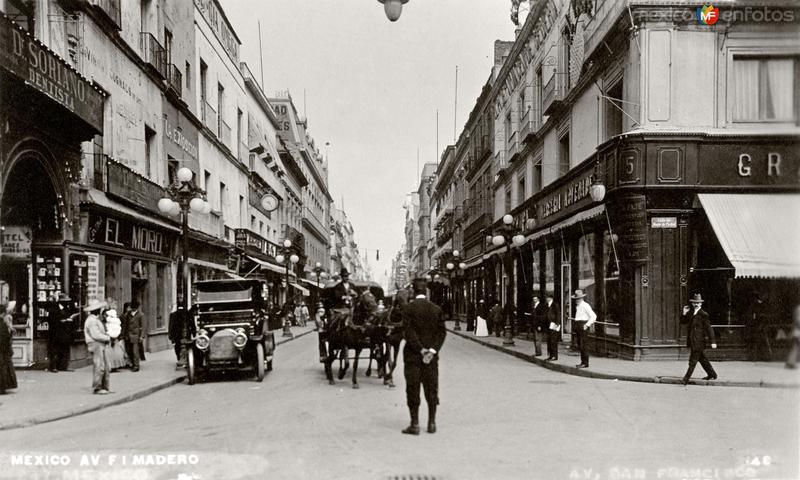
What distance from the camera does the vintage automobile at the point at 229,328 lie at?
14.1m

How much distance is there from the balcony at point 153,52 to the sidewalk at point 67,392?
9.63 metres

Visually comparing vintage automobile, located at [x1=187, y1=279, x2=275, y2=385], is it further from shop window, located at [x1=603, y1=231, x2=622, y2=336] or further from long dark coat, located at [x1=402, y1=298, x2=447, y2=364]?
shop window, located at [x1=603, y1=231, x2=622, y2=336]

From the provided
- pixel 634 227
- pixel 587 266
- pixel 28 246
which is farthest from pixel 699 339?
pixel 28 246

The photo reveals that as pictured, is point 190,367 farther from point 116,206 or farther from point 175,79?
point 175,79

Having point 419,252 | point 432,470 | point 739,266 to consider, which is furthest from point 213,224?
point 419,252

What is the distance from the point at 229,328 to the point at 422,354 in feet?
23.0

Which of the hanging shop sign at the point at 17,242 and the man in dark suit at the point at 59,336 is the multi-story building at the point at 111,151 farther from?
the man in dark suit at the point at 59,336

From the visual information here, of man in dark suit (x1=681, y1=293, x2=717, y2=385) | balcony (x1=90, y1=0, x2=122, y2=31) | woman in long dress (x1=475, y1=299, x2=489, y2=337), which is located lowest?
woman in long dress (x1=475, y1=299, x2=489, y2=337)

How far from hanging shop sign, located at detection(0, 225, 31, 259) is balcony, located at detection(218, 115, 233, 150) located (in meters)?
16.2

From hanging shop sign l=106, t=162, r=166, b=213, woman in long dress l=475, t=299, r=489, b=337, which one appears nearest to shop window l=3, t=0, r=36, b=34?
hanging shop sign l=106, t=162, r=166, b=213

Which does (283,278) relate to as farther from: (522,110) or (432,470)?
(432,470)

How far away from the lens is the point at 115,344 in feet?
51.7

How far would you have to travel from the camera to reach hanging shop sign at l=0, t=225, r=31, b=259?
15.1 meters

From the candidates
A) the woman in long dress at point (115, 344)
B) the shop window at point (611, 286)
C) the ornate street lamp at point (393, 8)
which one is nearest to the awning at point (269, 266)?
the woman in long dress at point (115, 344)
